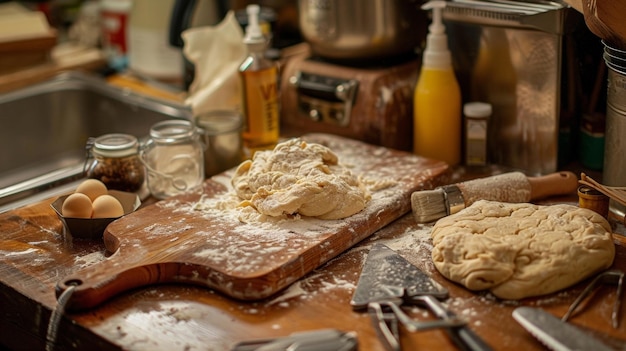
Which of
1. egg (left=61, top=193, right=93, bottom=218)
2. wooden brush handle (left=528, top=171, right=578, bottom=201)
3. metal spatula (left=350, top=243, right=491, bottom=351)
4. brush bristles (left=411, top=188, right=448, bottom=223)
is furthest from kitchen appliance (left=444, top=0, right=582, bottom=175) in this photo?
egg (left=61, top=193, right=93, bottom=218)

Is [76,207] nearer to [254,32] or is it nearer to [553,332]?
[254,32]

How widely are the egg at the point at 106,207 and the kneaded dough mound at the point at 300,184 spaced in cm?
19

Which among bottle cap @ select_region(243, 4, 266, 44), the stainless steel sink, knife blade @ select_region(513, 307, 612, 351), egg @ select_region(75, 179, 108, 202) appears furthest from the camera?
the stainless steel sink

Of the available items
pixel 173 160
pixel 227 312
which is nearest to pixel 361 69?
pixel 173 160

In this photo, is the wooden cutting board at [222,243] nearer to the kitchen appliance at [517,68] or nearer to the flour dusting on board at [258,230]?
the flour dusting on board at [258,230]

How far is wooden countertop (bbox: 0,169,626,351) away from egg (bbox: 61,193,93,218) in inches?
2.3

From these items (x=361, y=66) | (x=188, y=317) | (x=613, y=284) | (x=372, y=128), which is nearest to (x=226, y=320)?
(x=188, y=317)

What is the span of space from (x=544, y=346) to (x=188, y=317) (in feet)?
1.48

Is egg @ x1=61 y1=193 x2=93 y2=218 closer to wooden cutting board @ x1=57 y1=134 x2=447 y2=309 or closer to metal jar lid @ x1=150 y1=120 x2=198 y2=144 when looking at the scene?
wooden cutting board @ x1=57 y1=134 x2=447 y2=309

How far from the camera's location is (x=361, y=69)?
1.63 meters

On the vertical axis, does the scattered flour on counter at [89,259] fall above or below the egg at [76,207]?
below

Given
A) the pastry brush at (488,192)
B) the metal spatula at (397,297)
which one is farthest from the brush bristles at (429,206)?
the metal spatula at (397,297)

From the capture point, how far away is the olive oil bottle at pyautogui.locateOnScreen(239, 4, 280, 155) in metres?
1.57

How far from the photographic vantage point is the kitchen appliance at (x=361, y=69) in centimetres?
157
